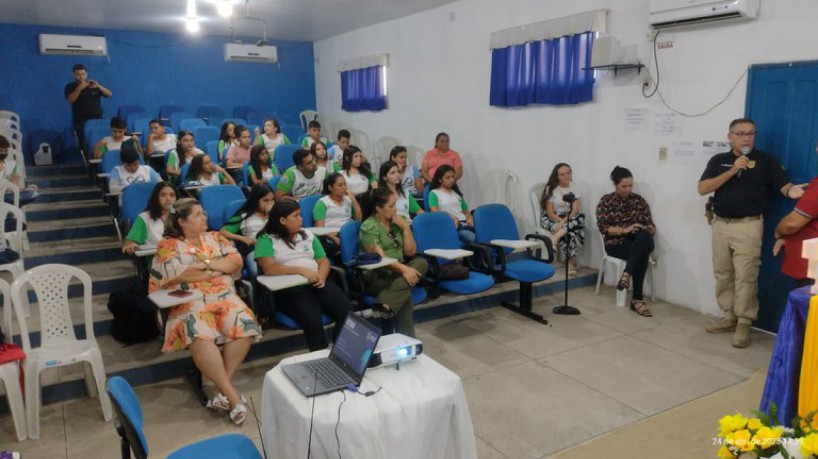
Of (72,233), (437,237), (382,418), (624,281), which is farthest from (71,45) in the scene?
(382,418)

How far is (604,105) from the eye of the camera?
5.12 meters

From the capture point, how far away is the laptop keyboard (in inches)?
74.7

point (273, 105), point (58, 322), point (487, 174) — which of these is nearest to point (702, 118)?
point (487, 174)

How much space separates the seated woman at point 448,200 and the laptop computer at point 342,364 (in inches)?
117

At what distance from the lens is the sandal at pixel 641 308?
447 centimetres

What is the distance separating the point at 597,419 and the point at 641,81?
2.98 metres

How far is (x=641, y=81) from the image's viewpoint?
4770 mm

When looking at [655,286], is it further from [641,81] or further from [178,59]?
[178,59]

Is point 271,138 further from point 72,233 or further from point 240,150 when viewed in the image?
point 72,233

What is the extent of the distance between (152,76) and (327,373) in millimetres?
8486

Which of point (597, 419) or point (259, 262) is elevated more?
point (259, 262)

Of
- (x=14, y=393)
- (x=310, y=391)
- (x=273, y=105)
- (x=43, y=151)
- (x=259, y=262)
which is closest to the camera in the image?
(x=310, y=391)

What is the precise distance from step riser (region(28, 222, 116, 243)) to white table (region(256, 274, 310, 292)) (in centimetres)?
302

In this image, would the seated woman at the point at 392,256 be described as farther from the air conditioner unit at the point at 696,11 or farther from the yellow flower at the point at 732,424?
the air conditioner unit at the point at 696,11
